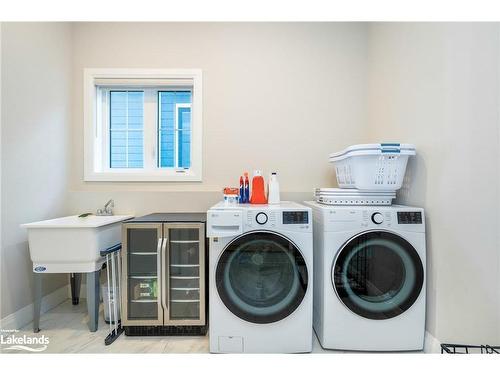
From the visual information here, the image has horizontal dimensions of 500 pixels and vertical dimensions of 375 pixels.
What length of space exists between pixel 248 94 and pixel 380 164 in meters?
1.39

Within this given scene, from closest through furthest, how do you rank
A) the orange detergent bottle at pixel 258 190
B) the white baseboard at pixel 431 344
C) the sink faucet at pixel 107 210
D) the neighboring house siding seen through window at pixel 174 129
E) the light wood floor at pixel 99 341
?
the white baseboard at pixel 431 344, the light wood floor at pixel 99 341, the orange detergent bottle at pixel 258 190, the sink faucet at pixel 107 210, the neighboring house siding seen through window at pixel 174 129

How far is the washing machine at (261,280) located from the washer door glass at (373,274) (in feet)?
0.72

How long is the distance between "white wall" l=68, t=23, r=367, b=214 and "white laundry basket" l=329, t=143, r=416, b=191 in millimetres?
732

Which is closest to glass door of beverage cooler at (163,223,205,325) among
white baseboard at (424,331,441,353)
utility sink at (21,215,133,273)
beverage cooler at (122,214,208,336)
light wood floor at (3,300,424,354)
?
beverage cooler at (122,214,208,336)

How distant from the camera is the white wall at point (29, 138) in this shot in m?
1.88

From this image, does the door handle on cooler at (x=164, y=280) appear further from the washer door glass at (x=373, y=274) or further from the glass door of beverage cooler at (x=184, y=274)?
the washer door glass at (x=373, y=274)

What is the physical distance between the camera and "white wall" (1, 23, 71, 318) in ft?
6.17

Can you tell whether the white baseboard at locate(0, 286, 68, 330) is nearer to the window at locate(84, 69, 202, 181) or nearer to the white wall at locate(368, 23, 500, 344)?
the window at locate(84, 69, 202, 181)

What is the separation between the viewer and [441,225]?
63.3 inches

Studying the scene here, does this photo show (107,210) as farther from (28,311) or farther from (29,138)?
(28,311)

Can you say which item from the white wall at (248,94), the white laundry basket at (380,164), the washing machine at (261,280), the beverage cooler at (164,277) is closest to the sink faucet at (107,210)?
the white wall at (248,94)

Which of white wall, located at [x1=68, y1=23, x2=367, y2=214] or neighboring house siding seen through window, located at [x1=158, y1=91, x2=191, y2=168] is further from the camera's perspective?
neighboring house siding seen through window, located at [x1=158, y1=91, x2=191, y2=168]
